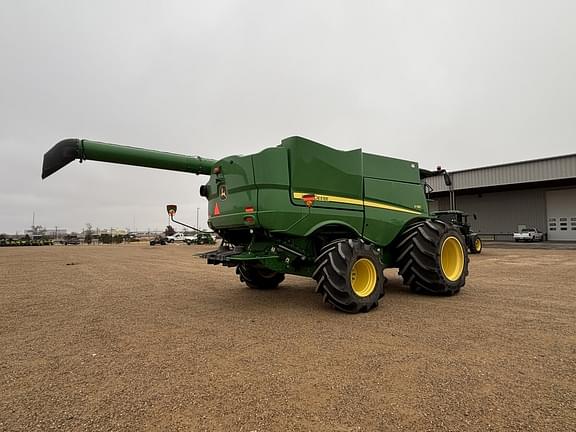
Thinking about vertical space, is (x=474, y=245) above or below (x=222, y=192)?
below

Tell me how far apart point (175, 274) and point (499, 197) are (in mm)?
29848

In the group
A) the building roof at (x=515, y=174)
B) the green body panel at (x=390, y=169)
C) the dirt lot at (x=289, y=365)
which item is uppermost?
the building roof at (x=515, y=174)

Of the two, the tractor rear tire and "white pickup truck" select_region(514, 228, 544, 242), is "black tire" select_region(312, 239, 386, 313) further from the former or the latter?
"white pickup truck" select_region(514, 228, 544, 242)

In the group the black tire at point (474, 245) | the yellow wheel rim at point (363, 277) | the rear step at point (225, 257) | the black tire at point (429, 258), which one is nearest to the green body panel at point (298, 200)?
the rear step at point (225, 257)

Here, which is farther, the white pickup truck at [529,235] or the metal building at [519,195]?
the white pickup truck at [529,235]

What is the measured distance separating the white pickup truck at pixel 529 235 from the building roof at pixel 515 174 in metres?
4.48

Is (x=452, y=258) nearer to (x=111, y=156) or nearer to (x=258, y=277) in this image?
(x=258, y=277)

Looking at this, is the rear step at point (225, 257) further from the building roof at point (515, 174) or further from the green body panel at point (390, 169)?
the building roof at point (515, 174)

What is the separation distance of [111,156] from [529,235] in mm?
30352

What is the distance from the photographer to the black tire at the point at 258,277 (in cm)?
733

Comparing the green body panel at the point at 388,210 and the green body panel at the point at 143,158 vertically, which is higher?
the green body panel at the point at 143,158

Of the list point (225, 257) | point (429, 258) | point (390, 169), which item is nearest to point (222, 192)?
point (225, 257)

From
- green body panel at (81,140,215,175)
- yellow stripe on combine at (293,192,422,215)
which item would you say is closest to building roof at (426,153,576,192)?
yellow stripe on combine at (293,192,422,215)

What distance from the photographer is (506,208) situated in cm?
3056
